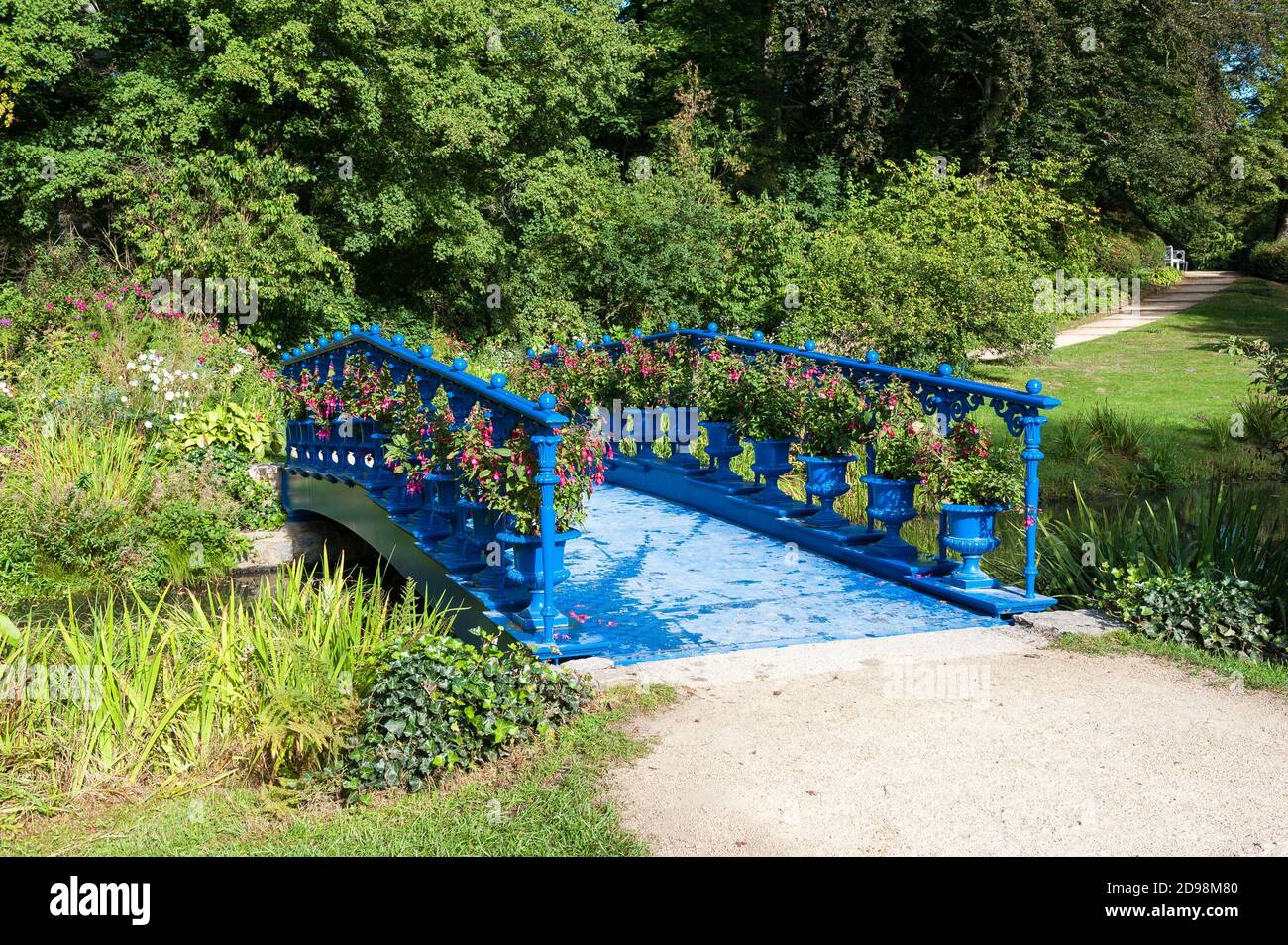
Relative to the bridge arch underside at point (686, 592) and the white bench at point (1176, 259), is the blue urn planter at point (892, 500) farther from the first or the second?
the white bench at point (1176, 259)

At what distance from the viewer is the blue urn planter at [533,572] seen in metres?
5.77

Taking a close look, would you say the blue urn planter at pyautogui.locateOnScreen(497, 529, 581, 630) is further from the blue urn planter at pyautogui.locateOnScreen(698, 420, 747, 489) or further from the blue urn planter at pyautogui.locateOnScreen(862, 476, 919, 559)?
A: the blue urn planter at pyautogui.locateOnScreen(698, 420, 747, 489)

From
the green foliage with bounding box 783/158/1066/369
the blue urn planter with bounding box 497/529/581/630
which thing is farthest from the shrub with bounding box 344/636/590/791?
the green foliage with bounding box 783/158/1066/369

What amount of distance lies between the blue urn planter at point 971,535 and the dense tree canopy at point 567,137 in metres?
11.4

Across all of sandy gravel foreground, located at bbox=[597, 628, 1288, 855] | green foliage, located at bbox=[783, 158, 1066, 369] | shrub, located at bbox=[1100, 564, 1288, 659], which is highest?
green foliage, located at bbox=[783, 158, 1066, 369]

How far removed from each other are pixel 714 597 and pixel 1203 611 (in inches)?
102

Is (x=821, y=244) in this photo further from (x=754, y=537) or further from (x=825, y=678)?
(x=825, y=678)

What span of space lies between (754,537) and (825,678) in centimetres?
298

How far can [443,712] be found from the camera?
4578 millimetres

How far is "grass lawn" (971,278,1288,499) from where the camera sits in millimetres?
13203

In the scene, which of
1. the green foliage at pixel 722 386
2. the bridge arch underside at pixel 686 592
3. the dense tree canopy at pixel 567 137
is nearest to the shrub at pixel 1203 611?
the bridge arch underside at pixel 686 592

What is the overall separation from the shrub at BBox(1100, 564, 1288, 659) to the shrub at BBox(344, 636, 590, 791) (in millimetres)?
3121

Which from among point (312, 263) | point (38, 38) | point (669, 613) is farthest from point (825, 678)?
point (38, 38)
